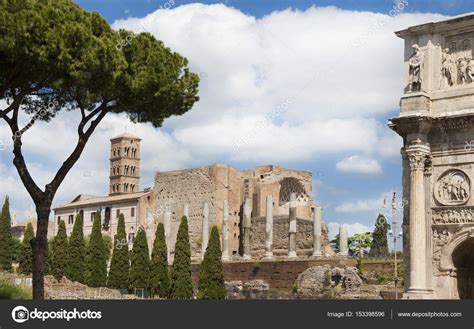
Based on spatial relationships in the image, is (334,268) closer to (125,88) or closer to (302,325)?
(125,88)

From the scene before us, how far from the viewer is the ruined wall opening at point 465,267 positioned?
1955 centimetres

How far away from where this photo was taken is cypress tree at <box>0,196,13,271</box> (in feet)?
183

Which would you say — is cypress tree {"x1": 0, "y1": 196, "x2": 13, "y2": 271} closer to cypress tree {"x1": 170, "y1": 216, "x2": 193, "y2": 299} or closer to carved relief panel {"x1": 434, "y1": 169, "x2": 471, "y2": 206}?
cypress tree {"x1": 170, "y1": 216, "x2": 193, "y2": 299}

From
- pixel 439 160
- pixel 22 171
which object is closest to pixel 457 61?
pixel 439 160

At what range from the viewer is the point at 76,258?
170ft

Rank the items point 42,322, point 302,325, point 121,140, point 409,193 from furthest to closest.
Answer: point 121,140, point 409,193, point 302,325, point 42,322

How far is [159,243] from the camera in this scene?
159ft

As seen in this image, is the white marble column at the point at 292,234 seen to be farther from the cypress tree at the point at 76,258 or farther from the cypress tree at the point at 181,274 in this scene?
the cypress tree at the point at 76,258

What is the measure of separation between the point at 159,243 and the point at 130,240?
29.3m

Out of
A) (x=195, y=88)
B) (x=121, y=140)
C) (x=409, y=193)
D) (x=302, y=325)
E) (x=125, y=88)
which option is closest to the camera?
(x=302, y=325)

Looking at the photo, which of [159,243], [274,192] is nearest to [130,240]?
[274,192]

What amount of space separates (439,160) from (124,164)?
82078 millimetres

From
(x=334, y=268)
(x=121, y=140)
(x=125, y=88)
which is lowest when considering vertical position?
(x=334, y=268)

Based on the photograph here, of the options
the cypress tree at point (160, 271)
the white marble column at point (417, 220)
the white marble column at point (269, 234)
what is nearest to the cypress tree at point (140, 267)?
the cypress tree at point (160, 271)
